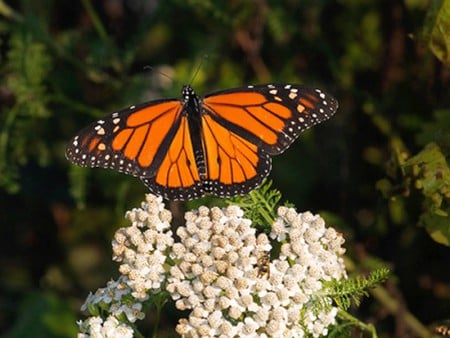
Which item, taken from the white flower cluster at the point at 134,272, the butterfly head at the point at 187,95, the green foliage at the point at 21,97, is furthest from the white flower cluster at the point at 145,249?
the green foliage at the point at 21,97

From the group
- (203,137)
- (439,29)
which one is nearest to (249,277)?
(203,137)

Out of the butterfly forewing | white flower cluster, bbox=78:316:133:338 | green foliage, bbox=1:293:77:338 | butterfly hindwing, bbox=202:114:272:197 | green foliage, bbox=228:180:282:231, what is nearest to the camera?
white flower cluster, bbox=78:316:133:338

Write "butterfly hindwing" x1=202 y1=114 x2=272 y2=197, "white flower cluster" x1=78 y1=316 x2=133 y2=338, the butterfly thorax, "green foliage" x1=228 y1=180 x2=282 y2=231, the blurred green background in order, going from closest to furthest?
"white flower cluster" x1=78 y1=316 x2=133 y2=338
"green foliage" x1=228 y1=180 x2=282 y2=231
"butterfly hindwing" x1=202 y1=114 x2=272 y2=197
the butterfly thorax
the blurred green background

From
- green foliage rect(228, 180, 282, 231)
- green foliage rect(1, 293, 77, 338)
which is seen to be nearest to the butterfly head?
green foliage rect(228, 180, 282, 231)

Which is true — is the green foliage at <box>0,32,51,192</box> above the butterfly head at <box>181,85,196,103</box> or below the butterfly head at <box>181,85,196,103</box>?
above

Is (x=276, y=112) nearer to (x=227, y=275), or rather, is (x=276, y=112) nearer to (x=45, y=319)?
(x=227, y=275)

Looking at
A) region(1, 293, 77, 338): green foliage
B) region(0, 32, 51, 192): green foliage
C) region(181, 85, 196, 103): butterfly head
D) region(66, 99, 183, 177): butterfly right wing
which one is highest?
region(0, 32, 51, 192): green foliage

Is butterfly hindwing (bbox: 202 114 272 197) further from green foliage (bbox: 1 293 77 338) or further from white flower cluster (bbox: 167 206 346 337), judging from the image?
green foliage (bbox: 1 293 77 338)
